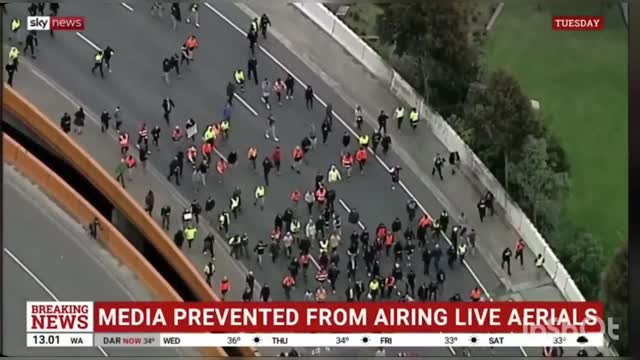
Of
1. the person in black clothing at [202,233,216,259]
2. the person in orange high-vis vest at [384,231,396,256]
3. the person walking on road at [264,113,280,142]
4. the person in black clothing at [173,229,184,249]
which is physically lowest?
the person in orange high-vis vest at [384,231,396,256]

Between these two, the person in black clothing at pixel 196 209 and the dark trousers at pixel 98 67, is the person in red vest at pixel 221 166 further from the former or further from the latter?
the dark trousers at pixel 98 67

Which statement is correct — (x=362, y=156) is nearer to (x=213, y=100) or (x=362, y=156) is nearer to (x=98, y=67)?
(x=213, y=100)

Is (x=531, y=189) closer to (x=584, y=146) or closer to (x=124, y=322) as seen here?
(x=584, y=146)

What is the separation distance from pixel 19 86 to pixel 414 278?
2372mm

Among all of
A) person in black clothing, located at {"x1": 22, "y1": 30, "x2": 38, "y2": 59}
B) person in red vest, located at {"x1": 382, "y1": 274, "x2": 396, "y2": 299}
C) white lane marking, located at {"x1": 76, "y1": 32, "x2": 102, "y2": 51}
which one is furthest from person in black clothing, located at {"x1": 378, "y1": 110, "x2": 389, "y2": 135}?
person in black clothing, located at {"x1": 22, "y1": 30, "x2": 38, "y2": 59}

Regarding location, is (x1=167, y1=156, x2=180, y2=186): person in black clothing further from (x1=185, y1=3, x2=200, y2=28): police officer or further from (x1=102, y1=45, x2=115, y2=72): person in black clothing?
(x1=185, y1=3, x2=200, y2=28): police officer

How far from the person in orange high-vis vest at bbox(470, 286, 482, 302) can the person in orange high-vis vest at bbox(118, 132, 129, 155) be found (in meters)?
2.03

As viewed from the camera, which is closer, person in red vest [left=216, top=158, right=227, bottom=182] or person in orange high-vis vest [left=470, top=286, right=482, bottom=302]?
person in orange high-vis vest [left=470, top=286, right=482, bottom=302]

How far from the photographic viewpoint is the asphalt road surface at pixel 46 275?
22.2 ft

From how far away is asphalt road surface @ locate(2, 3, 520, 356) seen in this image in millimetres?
6863

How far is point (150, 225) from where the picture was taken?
22.7 ft

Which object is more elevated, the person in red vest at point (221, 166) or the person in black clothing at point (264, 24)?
the person in black clothing at point (264, 24)

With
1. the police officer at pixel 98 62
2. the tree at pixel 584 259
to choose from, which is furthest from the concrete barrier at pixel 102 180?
the tree at pixel 584 259

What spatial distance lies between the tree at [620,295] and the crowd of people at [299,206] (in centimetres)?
40
